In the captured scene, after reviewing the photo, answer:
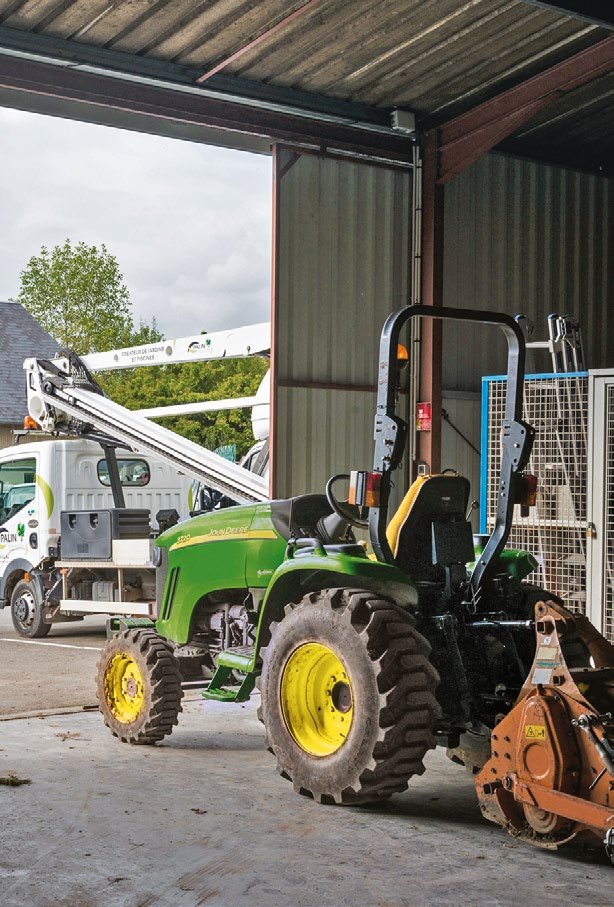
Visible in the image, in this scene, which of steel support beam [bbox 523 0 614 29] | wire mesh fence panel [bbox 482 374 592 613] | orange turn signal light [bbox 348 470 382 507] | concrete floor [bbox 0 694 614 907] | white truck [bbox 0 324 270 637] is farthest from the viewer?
white truck [bbox 0 324 270 637]

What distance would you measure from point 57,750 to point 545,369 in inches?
337

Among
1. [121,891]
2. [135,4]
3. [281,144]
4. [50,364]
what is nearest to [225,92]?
[281,144]

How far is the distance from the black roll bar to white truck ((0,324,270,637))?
564 cm

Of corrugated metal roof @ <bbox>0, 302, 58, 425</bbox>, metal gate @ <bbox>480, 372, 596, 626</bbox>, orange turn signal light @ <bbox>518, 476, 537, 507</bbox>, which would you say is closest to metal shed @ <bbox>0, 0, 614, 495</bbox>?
metal gate @ <bbox>480, 372, 596, 626</bbox>

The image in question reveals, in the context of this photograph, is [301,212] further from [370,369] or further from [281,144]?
[370,369]

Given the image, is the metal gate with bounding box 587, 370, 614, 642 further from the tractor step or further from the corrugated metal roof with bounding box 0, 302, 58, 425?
the corrugated metal roof with bounding box 0, 302, 58, 425

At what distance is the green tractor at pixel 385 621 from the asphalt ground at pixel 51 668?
243 cm

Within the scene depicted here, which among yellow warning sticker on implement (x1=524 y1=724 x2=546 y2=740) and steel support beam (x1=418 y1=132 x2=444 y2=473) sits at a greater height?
steel support beam (x1=418 y1=132 x2=444 y2=473)

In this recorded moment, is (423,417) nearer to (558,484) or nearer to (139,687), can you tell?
(558,484)

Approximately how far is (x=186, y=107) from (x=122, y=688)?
5.80 m

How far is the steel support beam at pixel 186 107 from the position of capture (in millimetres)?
9953

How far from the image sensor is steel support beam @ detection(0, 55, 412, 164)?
9.95 meters

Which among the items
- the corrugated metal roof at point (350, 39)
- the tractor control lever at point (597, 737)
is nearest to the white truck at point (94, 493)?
the corrugated metal roof at point (350, 39)

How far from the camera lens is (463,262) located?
523 inches
